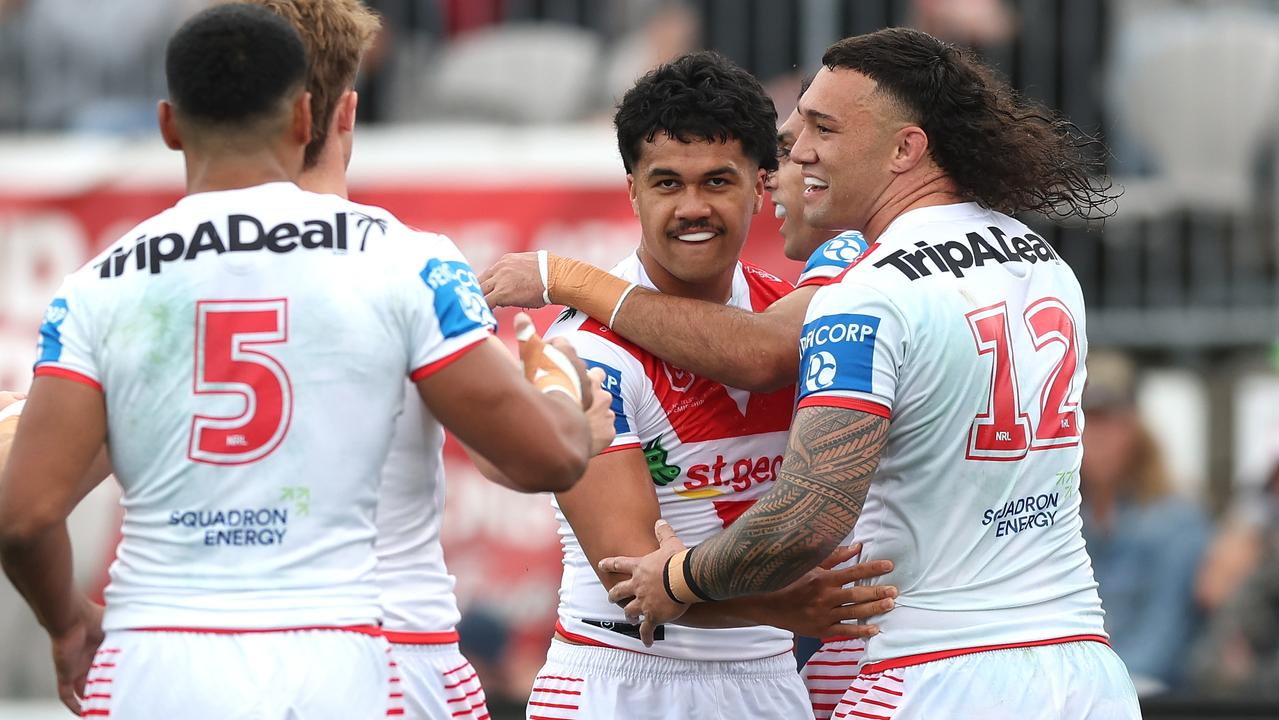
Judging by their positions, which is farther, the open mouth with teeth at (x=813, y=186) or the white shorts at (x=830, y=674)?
the white shorts at (x=830, y=674)

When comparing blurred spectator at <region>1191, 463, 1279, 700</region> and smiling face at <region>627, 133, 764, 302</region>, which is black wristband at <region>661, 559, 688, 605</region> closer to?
smiling face at <region>627, 133, 764, 302</region>

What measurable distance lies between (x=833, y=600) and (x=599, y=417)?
32.1 inches

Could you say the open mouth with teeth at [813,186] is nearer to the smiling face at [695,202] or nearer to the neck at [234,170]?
the smiling face at [695,202]

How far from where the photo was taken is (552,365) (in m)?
4.02

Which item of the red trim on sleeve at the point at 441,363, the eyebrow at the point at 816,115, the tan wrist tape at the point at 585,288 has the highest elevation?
the eyebrow at the point at 816,115

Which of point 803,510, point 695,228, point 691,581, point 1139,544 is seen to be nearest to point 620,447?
point 691,581

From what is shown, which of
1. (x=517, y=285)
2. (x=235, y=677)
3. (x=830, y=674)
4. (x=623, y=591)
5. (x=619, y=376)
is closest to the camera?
(x=235, y=677)

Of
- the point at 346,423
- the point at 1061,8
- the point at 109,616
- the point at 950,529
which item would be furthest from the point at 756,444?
the point at 1061,8

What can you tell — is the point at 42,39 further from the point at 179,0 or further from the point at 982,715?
the point at 982,715

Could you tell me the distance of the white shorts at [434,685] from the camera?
169 inches

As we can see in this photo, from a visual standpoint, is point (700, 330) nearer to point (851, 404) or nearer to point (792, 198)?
point (792, 198)

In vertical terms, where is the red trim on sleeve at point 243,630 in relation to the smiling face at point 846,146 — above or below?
below

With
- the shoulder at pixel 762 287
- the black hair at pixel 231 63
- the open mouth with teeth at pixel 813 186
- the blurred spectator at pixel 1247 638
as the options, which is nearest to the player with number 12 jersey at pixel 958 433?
the open mouth with teeth at pixel 813 186

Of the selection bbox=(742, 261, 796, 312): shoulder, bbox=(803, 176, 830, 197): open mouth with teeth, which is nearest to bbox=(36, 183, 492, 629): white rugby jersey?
bbox=(803, 176, 830, 197): open mouth with teeth
